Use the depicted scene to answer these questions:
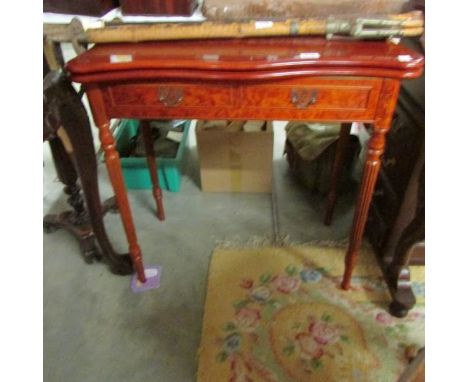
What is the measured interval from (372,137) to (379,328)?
23.5 inches

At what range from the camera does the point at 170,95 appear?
754 millimetres

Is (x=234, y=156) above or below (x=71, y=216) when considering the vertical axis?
above

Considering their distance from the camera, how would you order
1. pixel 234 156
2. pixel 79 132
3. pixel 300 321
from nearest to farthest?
pixel 79 132 < pixel 300 321 < pixel 234 156

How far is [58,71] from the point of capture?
835 mm

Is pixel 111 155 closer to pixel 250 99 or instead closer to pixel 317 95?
pixel 250 99

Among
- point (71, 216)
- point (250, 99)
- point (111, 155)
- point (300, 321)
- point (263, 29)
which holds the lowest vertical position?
point (300, 321)

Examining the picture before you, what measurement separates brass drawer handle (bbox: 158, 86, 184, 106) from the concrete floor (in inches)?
25.9

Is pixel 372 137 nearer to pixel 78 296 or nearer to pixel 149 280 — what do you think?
pixel 149 280

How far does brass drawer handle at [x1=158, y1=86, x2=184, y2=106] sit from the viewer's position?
748mm

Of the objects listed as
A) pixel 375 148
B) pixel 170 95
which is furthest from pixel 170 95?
pixel 375 148

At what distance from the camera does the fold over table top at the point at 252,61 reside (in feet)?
2.17

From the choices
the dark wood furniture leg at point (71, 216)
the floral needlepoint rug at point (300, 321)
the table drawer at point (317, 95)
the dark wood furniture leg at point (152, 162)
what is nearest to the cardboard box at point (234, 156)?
the dark wood furniture leg at point (152, 162)

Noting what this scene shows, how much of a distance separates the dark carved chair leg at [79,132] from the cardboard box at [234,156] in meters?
0.51

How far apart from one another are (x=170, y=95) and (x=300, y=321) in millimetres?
762
